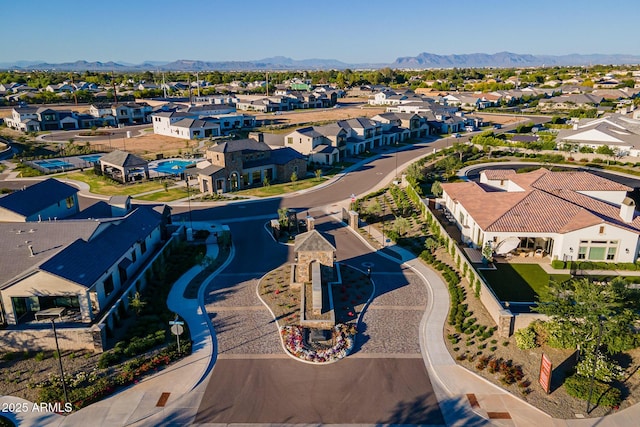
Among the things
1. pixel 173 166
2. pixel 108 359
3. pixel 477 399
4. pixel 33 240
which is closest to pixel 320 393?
pixel 477 399

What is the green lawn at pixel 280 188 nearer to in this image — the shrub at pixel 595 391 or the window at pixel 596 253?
the window at pixel 596 253

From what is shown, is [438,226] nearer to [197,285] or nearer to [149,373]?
[197,285]

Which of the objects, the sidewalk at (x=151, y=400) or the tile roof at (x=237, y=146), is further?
the tile roof at (x=237, y=146)

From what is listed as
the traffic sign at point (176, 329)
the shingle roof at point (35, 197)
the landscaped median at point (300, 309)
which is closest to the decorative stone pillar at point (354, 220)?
the landscaped median at point (300, 309)

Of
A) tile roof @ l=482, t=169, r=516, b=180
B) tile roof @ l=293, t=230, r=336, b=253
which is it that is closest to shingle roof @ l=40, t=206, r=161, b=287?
tile roof @ l=293, t=230, r=336, b=253

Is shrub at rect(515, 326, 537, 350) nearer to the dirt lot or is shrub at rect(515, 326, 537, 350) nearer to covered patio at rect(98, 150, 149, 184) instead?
covered patio at rect(98, 150, 149, 184)

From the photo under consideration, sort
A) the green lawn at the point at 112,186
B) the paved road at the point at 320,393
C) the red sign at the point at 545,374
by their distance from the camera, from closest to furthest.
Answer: the paved road at the point at 320,393 < the red sign at the point at 545,374 < the green lawn at the point at 112,186

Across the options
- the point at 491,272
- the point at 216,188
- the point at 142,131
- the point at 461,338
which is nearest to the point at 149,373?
the point at 461,338
